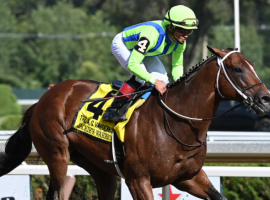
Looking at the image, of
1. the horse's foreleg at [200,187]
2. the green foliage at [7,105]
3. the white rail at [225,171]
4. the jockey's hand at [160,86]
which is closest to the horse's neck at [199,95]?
the jockey's hand at [160,86]

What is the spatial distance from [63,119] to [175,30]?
131 centimetres

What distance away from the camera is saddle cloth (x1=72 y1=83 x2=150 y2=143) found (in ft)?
11.6

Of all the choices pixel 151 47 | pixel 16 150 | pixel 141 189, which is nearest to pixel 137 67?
pixel 151 47

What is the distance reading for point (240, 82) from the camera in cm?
300

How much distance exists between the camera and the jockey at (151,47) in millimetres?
3316

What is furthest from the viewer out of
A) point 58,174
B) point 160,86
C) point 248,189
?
point 248,189

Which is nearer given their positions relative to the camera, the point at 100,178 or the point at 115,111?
the point at 115,111

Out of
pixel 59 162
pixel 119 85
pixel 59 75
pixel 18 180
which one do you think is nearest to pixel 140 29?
pixel 119 85

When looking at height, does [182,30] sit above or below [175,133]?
above

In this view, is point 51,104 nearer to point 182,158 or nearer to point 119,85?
point 119,85

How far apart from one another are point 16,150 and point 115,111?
1341 mm

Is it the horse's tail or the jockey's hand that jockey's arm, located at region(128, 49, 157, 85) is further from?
the horse's tail

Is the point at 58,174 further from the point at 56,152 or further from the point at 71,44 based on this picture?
the point at 71,44

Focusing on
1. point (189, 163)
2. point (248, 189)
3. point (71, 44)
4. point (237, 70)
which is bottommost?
point (71, 44)
